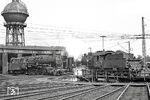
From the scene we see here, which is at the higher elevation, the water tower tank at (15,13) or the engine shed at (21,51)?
the water tower tank at (15,13)

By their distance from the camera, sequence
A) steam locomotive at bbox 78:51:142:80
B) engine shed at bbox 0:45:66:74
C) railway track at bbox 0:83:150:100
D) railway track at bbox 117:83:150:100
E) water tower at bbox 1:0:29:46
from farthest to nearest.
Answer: water tower at bbox 1:0:29:46, engine shed at bbox 0:45:66:74, steam locomotive at bbox 78:51:142:80, railway track at bbox 117:83:150:100, railway track at bbox 0:83:150:100

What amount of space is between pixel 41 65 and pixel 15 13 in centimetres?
2828

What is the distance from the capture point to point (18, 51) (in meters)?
53.4

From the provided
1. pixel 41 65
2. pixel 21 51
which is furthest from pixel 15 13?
pixel 41 65

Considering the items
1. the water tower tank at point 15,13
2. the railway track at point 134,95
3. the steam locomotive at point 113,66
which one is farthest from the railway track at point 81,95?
the water tower tank at point 15,13

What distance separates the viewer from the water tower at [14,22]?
61591 mm

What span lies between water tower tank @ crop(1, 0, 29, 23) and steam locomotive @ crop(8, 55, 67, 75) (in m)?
23.2

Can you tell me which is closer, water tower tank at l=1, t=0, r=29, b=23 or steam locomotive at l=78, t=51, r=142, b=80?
steam locomotive at l=78, t=51, r=142, b=80

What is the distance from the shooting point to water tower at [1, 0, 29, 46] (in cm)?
6159

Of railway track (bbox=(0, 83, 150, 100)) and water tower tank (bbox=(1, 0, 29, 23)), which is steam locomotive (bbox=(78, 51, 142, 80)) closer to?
railway track (bbox=(0, 83, 150, 100))

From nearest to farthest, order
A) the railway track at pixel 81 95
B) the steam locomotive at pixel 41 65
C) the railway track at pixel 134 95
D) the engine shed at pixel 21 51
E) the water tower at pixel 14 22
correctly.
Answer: the railway track at pixel 81 95 < the railway track at pixel 134 95 < the steam locomotive at pixel 41 65 < the engine shed at pixel 21 51 < the water tower at pixel 14 22

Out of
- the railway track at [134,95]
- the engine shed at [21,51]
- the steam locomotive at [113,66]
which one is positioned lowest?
the railway track at [134,95]

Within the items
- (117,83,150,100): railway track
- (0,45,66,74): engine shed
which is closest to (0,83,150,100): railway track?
(117,83,150,100): railway track

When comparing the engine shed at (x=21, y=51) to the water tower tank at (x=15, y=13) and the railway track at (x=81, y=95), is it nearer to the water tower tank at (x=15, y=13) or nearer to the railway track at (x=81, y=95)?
the water tower tank at (x=15, y=13)
